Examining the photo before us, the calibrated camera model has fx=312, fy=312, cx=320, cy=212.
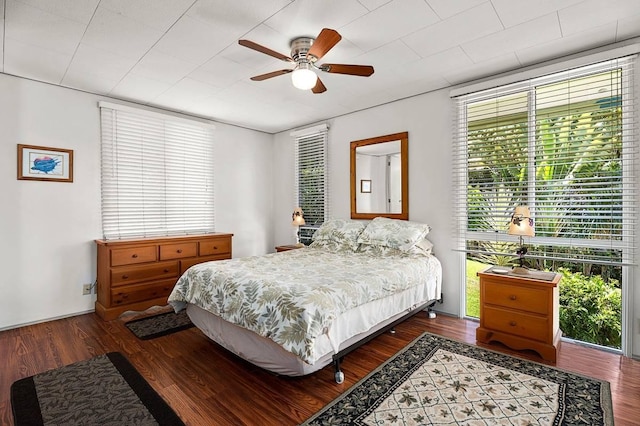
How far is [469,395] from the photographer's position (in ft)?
6.68

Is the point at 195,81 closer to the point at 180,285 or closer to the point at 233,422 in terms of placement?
the point at 180,285

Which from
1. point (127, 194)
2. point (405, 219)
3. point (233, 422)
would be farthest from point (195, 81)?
point (233, 422)

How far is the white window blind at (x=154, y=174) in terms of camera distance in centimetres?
392

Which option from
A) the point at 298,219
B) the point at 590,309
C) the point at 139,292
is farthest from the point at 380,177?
the point at 139,292

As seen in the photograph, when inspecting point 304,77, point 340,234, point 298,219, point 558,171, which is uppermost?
point 304,77

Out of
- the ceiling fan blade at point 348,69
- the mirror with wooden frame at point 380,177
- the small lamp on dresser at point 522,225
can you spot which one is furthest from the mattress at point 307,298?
the ceiling fan blade at point 348,69

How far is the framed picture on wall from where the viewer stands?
10.9 feet

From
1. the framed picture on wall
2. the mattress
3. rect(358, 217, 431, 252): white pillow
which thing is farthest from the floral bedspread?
the framed picture on wall

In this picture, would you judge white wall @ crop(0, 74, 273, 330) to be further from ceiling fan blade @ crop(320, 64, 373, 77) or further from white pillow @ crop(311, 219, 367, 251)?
ceiling fan blade @ crop(320, 64, 373, 77)

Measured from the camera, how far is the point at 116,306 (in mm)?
3566

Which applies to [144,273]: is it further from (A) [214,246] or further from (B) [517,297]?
(B) [517,297]

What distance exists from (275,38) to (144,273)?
3070mm

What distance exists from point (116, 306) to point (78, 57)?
260 centimetres

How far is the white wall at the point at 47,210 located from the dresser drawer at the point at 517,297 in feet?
14.5
